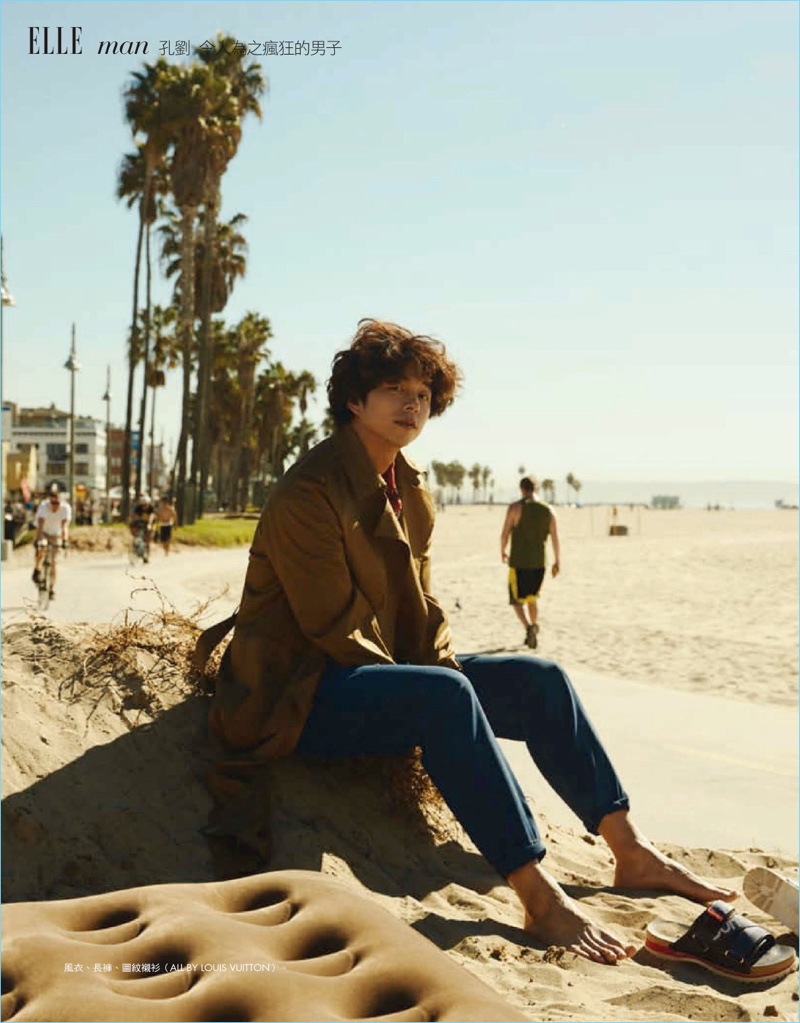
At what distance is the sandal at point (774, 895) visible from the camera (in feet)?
10.9

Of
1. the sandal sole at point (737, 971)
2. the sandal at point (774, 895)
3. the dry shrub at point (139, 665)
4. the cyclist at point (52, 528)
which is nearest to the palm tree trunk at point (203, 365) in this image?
the cyclist at point (52, 528)

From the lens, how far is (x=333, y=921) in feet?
8.35

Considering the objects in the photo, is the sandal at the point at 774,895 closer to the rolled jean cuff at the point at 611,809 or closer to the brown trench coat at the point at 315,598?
the rolled jean cuff at the point at 611,809

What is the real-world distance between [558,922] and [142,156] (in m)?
40.6

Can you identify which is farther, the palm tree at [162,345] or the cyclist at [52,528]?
the palm tree at [162,345]

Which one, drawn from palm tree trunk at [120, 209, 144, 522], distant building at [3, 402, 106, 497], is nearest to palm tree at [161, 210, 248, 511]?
palm tree trunk at [120, 209, 144, 522]

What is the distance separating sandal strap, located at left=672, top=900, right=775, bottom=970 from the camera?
2992 mm

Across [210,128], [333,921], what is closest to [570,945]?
[333,921]

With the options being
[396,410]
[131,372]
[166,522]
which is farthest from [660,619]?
[131,372]

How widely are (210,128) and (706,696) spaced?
29.6 m

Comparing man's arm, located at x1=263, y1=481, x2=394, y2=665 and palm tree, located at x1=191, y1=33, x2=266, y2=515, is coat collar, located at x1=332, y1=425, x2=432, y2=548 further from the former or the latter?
palm tree, located at x1=191, y1=33, x2=266, y2=515

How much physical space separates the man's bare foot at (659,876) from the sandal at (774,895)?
118mm

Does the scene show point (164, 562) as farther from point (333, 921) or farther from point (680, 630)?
point (333, 921)

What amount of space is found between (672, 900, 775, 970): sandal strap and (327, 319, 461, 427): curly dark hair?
1725 mm
